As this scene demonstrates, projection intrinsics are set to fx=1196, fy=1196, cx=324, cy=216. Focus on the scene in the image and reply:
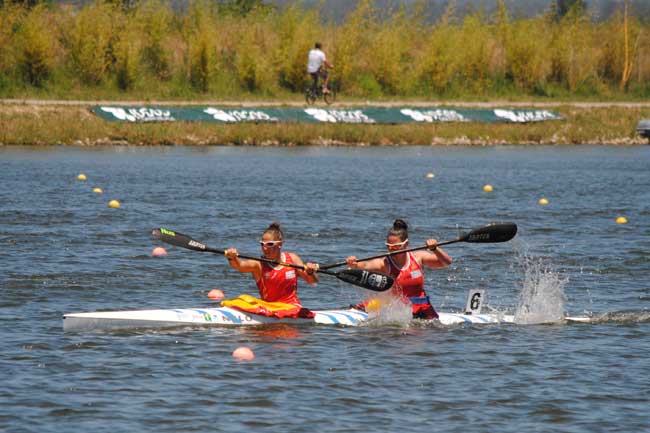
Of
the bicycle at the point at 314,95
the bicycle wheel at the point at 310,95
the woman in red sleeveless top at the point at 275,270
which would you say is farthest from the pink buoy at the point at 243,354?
the bicycle wheel at the point at 310,95

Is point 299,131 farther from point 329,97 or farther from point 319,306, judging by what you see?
point 319,306

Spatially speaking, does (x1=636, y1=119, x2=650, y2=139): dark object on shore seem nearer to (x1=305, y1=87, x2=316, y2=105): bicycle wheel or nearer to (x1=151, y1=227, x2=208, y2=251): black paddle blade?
(x1=305, y1=87, x2=316, y2=105): bicycle wheel

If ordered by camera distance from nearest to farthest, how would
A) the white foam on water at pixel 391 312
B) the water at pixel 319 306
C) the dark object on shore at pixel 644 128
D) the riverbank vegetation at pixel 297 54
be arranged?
the water at pixel 319 306, the white foam on water at pixel 391 312, the riverbank vegetation at pixel 297 54, the dark object on shore at pixel 644 128

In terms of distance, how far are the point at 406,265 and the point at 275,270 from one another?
1655 millimetres

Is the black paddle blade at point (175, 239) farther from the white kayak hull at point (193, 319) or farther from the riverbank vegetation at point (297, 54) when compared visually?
the riverbank vegetation at point (297, 54)

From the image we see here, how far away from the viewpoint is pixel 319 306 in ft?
55.3

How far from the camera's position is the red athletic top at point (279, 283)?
14648 mm

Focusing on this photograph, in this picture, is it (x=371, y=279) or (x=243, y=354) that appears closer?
(x=243, y=354)

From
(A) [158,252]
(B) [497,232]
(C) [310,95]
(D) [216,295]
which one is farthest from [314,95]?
(B) [497,232]

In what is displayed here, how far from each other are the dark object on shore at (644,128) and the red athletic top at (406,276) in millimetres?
38839

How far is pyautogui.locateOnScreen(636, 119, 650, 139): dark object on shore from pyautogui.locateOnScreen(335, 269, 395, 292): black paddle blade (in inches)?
1542

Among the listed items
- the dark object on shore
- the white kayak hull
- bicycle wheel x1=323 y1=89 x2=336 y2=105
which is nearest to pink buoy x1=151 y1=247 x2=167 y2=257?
the white kayak hull

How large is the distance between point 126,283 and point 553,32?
49536 millimetres

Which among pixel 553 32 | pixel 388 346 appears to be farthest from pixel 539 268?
pixel 553 32
